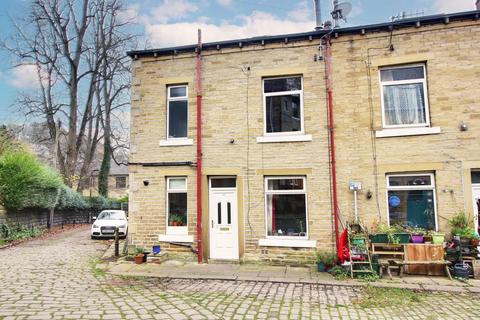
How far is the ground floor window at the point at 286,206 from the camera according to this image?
10828 millimetres

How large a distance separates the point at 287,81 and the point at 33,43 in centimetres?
2607

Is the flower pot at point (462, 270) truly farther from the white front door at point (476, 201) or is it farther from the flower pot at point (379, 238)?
the flower pot at point (379, 238)

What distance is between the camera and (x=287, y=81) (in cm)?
1141

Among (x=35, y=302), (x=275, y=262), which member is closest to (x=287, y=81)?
(x=275, y=262)

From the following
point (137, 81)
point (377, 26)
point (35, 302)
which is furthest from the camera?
point (137, 81)

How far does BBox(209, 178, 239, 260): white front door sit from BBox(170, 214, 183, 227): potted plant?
1.02 m

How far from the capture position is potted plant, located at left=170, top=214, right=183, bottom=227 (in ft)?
38.0

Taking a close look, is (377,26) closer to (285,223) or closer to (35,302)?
(285,223)

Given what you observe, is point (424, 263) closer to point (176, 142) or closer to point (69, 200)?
point (176, 142)

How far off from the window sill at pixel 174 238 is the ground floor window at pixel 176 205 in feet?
0.53

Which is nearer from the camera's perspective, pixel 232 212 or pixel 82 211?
pixel 232 212

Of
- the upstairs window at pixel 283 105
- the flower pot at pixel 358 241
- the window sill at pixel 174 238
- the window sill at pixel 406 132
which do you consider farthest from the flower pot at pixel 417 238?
the window sill at pixel 174 238

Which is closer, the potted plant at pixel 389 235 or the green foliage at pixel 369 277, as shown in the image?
the green foliage at pixel 369 277

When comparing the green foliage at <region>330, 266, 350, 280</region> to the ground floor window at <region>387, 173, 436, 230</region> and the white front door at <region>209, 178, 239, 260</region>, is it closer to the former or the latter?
the ground floor window at <region>387, 173, 436, 230</region>
